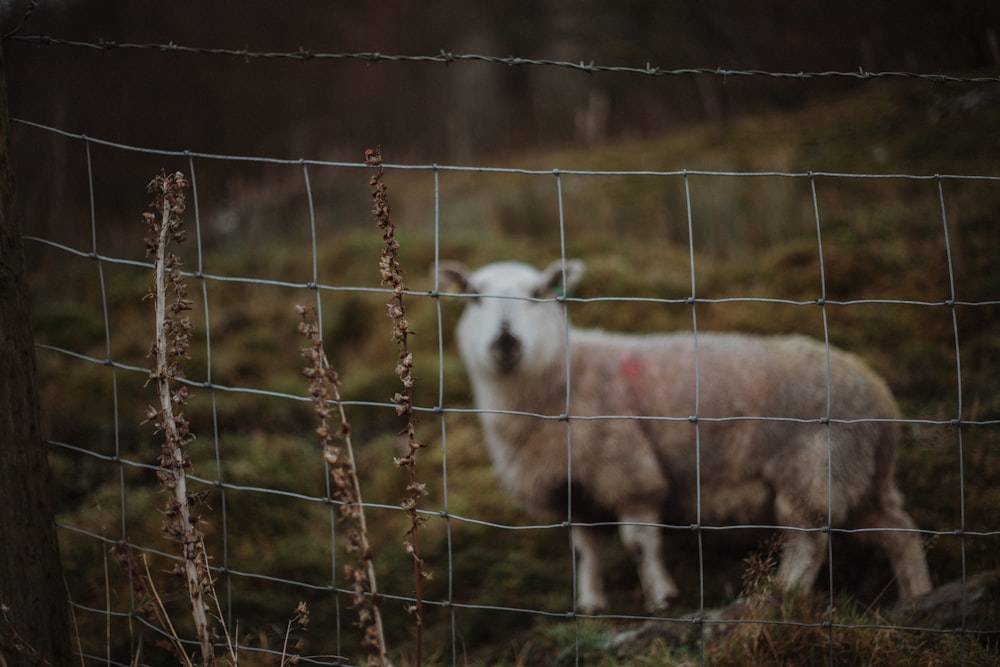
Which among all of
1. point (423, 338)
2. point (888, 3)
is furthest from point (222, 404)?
point (888, 3)

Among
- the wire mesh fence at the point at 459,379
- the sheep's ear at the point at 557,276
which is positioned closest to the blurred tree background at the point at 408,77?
the wire mesh fence at the point at 459,379

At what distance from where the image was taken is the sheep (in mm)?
3471

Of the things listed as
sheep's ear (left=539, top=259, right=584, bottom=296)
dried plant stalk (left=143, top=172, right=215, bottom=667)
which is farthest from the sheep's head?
dried plant stalk (left=143, top=172, right=215, bottom=667)

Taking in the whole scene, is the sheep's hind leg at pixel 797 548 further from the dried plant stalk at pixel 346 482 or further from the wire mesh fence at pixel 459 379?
the dried plant stalk at pixel 346 482

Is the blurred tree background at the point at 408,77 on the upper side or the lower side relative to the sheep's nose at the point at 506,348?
upper

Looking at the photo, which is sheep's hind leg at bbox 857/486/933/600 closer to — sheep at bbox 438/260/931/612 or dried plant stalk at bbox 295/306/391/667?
sheep at bbox 438/260/931/612

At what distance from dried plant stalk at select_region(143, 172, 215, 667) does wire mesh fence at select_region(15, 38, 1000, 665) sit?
0.31 meters

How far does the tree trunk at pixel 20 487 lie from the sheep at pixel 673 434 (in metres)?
1.85

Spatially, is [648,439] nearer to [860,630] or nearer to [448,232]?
[860,630]

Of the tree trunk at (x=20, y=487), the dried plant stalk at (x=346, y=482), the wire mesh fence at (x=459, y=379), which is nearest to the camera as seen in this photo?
the dried plant stalk at (x=346, y=482)

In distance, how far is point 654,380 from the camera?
392cm

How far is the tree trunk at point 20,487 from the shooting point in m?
2.22

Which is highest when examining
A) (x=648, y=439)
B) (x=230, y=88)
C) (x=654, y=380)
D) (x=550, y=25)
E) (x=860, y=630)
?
(x=550, y=25)

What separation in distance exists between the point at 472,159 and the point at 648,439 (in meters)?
10.5
